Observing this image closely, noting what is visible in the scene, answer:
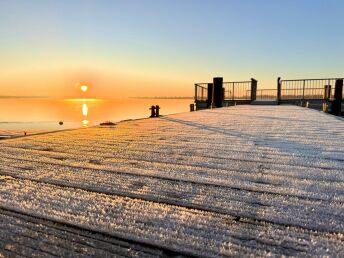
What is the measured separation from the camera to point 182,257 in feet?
3.87

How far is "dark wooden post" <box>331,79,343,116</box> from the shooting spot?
18.0m

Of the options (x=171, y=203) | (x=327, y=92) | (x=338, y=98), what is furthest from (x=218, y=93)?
(x=171, y=203)

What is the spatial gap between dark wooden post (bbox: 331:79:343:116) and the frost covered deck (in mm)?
17272

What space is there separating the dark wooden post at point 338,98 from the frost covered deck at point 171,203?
17.3 metres

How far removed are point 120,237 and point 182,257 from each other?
0.33 m

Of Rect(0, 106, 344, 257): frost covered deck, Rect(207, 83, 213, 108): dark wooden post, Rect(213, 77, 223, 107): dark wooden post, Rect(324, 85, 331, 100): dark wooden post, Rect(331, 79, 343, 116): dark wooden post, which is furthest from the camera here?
Rect(207, 83, 213, 108): dark wooden post

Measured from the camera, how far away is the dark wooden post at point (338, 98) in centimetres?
1803

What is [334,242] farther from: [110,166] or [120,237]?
[110,166]

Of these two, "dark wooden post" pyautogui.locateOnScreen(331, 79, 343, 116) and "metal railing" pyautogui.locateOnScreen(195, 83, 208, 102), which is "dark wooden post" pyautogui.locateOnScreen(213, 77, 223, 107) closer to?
"metal railing" pyautogui.locateOnScreen(195, 83, 208, 102)

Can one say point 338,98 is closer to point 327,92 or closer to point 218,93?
point 327,92

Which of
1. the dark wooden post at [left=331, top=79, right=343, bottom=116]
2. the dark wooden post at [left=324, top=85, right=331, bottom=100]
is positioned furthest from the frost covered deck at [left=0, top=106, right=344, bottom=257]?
the dark wooden post at [left=324, top=85, right=331, bottom=100]

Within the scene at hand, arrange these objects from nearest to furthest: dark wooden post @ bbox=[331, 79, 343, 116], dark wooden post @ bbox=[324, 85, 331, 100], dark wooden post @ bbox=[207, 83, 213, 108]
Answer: dark wooden post @ bbox=[331, 79, 343, 116]
dark wooden post @ bbox=[324, 85, 331, 100]
dark wooden post @ bbox=[207, 83, 213, 108]

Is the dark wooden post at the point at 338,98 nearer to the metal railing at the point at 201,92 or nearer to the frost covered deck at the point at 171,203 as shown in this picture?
the metal railing at the point at 201,92

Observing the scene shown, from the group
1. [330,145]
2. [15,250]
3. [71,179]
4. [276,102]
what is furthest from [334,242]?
[276,102]
